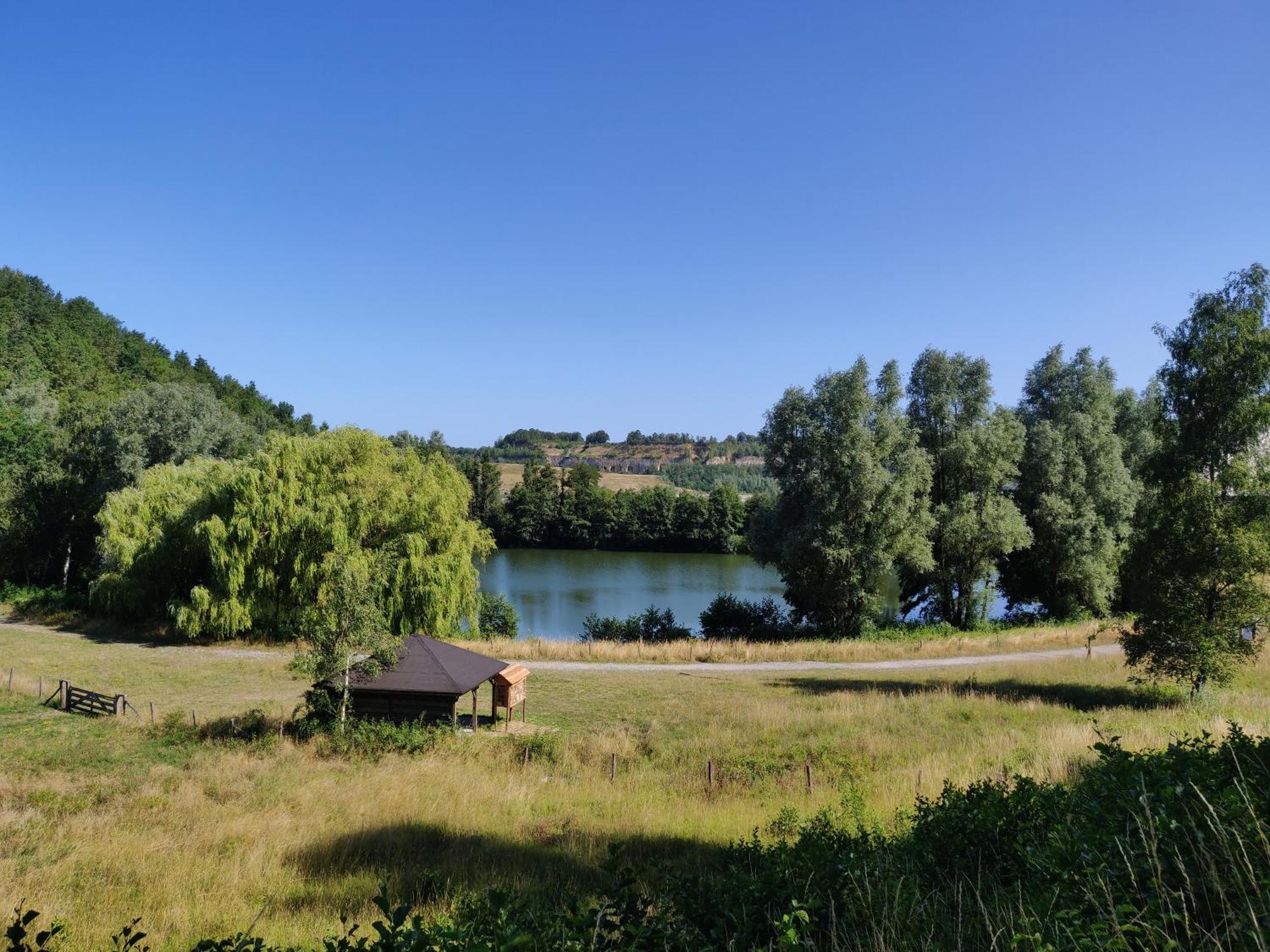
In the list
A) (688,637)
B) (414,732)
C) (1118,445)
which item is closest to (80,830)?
(414,732)

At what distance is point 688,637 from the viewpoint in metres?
36.2

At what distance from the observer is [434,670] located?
17.3 m

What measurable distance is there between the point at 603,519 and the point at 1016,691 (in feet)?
251

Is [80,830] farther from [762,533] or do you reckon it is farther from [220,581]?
[762,533]

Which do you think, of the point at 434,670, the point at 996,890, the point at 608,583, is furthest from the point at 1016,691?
the point at 608,583

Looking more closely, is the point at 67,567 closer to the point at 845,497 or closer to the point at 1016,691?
the point at 845,497

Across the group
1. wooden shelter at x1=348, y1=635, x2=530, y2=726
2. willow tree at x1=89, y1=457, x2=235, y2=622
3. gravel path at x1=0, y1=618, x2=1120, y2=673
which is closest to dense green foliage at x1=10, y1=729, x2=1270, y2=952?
Result: wooden shelter at x1=348, y1=635, x2=530, y2=726

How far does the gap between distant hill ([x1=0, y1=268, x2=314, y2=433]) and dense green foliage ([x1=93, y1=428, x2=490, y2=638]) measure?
25.0 m

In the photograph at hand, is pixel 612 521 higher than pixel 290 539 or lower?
higher

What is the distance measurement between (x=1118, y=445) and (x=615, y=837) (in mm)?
37715

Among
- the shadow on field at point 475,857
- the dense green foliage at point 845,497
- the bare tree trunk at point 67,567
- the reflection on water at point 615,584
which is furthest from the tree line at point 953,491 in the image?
the bare tree trunk at point 67,567

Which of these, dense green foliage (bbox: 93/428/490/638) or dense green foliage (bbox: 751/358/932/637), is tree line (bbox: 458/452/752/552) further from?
dense green foliage (bbox: 93/428/490/638)

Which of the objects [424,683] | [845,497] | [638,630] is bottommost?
[638,630]

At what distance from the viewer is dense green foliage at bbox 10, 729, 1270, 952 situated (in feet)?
10.3
